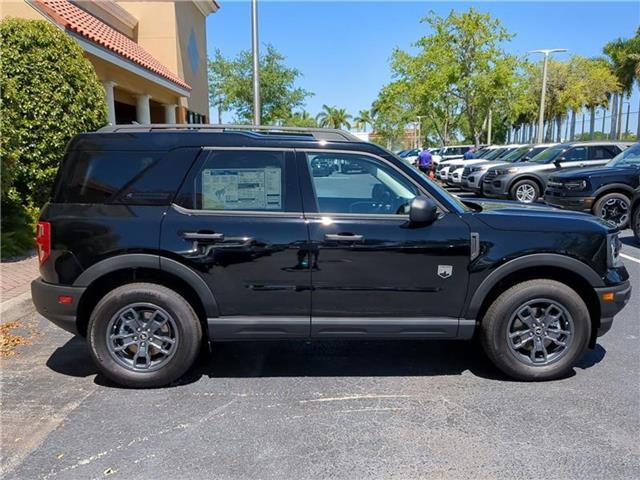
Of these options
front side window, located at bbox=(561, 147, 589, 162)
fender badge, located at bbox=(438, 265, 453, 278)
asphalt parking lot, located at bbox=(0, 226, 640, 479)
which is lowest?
asphalt parking lot, located at bbox=(0, 226, 640, 479)

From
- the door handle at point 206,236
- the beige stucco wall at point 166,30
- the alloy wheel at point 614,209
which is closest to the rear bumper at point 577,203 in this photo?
the alloy wheel at point 614,209

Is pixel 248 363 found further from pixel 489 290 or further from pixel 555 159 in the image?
pixel 555 159

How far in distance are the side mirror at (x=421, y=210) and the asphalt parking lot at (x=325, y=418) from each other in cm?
125

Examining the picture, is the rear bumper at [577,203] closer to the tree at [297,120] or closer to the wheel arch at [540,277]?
the wheel arch at [540,277]

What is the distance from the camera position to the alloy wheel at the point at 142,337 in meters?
3.77

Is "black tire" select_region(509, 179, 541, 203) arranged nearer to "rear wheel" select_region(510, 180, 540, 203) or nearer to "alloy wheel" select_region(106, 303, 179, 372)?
"rear wheel" select_region(510, 180, 540, 203)

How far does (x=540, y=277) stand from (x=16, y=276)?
19.7 ft

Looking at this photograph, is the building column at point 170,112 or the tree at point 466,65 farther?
the tree at point 466,65

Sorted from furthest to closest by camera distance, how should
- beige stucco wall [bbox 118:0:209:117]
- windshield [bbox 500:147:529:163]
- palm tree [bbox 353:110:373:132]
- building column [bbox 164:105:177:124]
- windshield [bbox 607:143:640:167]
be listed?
palm tree [bbox 353:110:373:132] → building column [bbox 164:105:177:124] → beige stucco wall [bbox 118:0:209:117] → windshield [bbox 500:147:529:163] → windshield [bbox 607:143:640:167]

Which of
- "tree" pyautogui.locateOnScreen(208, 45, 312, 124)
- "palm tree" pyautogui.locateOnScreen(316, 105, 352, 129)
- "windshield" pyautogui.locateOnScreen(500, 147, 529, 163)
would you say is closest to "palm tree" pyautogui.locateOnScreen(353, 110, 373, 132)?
"palm tree" pyautogui.locateOnScreen(316, 105, 352, 129)

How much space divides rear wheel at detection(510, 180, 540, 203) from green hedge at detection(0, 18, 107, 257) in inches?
414

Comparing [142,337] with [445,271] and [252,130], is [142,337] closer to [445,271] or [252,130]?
[252,130]

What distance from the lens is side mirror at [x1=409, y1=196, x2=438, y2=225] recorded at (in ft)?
11.8

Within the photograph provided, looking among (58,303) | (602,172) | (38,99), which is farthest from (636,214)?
(38,99)
